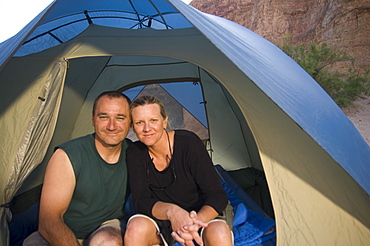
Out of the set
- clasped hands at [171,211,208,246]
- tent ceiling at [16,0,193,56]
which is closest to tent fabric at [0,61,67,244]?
clasped hands at [171,211,208,246]

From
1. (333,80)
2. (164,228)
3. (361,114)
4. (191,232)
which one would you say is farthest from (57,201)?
(333,80)

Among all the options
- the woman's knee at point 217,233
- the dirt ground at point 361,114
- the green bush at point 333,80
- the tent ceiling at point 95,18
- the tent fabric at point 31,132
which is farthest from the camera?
the green bush at point 333,80

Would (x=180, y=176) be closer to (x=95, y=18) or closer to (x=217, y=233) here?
(x=217, y=233)

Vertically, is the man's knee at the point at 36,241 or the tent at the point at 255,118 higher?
the tent at the point at 255,118

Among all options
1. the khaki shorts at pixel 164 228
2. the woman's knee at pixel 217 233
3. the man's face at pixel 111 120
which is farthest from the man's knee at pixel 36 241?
the woman's knee at pixel 217 233

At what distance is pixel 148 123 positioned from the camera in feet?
5.57

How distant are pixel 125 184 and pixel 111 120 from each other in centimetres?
51

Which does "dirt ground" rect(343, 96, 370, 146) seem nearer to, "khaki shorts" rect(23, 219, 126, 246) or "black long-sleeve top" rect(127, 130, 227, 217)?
"black long-sleeve top" rect(127, 130, 227, 217)

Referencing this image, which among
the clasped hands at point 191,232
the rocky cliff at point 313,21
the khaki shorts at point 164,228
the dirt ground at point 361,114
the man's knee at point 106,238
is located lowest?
the man's knee at point 106,238

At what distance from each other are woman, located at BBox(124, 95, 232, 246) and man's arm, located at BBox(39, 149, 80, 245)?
375 millimetres

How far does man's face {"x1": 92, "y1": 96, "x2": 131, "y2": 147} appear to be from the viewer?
1764mm

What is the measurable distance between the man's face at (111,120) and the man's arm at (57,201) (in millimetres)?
275

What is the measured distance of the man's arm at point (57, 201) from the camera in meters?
1.56

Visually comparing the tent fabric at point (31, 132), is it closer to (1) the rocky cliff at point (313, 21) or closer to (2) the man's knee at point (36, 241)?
(2) the man's knee at point (36, 241)
